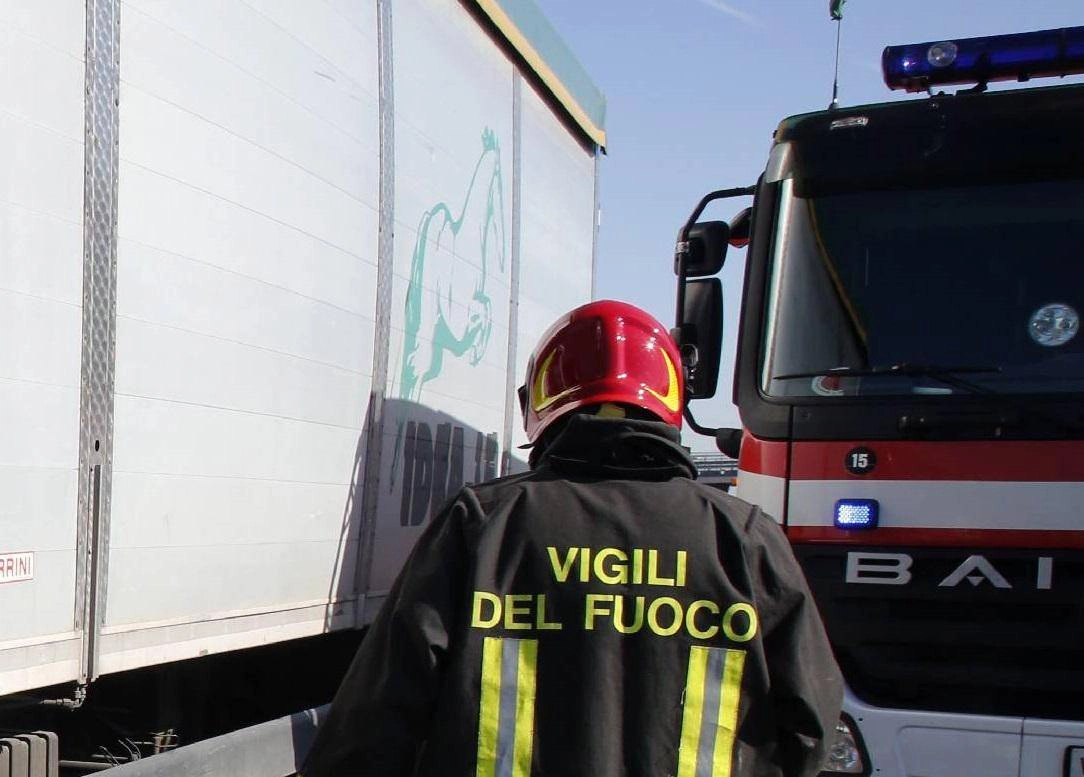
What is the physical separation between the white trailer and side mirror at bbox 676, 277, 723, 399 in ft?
3.24

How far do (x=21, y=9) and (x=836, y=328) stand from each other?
284cm

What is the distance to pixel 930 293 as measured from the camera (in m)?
4.62

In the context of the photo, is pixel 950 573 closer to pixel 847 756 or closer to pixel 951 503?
pixel 951 503

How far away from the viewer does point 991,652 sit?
4.36m

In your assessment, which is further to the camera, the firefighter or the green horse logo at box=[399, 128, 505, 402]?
the green horse logo at box=[399, 128, 505, 402]

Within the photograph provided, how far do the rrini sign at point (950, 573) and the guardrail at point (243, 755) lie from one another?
180cm

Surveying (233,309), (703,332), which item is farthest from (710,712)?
(703,332)

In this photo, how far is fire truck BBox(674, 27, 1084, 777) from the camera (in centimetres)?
428

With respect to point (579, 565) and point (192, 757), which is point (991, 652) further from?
point (579, 565)

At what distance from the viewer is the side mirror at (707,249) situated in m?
5.16

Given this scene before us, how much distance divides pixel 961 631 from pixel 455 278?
93.2 inches

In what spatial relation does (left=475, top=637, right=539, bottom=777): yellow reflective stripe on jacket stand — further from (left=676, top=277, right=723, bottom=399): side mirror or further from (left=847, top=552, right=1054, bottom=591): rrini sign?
(left=676, top=277, right=723, bottom=399): side mirror

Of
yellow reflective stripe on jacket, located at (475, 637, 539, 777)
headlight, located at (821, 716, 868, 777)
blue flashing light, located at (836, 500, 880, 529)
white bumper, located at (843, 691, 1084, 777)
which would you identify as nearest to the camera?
yellow reflective stripe on jacket, located at (475, 637, 539, 777)

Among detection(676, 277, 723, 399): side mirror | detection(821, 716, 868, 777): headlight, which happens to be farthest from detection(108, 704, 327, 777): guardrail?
detection(676, 277, 723, 399): side mirror
